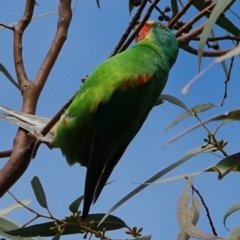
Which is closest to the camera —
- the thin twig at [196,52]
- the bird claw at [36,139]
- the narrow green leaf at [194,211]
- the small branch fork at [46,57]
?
the narrow green leaf at [194,211]

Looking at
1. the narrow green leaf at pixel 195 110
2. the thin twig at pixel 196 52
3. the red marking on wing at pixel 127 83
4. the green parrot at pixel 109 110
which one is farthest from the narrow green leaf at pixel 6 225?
the thin twig at pixel 196 52

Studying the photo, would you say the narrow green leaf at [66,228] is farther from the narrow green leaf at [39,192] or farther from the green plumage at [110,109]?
the green plumage at [110,109]

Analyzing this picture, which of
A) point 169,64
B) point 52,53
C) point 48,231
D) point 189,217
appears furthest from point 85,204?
point 169,64

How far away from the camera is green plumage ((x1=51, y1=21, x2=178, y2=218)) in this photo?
206cm

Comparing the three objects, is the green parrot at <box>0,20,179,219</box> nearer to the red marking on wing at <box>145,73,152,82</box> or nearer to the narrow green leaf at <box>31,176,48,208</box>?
the red marking on wing at <box>145,73,152,82</box>

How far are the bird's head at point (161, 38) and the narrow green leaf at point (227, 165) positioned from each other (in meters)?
0.99

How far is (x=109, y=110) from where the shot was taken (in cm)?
208

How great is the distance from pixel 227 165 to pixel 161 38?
43.4 inches

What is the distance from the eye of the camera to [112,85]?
2.06 metres

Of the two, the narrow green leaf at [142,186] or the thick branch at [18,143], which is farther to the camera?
the thick branch at [18,143]

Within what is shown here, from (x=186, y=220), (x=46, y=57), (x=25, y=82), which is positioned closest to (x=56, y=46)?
(x=46, y=57)

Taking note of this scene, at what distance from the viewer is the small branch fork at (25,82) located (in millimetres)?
1518

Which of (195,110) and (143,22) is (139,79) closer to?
(195,110)

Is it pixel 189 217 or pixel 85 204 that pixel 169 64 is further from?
pixel 189 217
